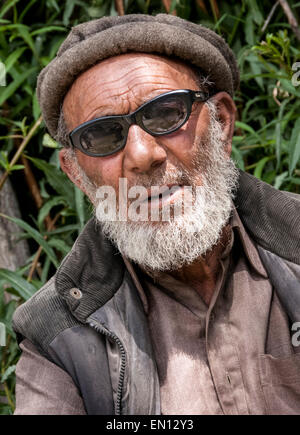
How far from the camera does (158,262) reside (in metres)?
1.68

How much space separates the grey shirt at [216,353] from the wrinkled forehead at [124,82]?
20.0 inches

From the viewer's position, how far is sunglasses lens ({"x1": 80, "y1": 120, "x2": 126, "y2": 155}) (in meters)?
1.65

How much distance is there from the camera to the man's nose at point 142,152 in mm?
1588

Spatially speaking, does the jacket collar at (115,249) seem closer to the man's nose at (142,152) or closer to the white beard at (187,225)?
the white beard at (187,225)

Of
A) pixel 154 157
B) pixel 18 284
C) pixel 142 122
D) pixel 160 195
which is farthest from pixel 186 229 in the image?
pixel 18 284

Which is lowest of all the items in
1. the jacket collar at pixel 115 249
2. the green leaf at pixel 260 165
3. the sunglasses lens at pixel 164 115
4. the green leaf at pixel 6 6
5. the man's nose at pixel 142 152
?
the green leaf at pixel 260 165

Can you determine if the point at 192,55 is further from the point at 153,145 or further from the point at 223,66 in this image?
the point at 153,145

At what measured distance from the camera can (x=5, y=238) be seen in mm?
2652

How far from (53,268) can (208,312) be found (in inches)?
50.2

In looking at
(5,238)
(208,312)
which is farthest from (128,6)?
(208,312)

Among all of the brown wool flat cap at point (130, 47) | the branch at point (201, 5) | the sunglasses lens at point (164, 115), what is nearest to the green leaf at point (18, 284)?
the brown wool flat cap at point (130, 47)

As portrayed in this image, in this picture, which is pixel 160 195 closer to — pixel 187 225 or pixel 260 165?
pixel 187 225

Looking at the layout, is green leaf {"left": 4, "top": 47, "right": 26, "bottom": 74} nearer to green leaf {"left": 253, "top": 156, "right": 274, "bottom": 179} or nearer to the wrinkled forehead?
the wrinkled forehead

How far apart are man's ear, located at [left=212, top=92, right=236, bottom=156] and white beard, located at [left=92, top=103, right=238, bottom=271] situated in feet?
0.27
